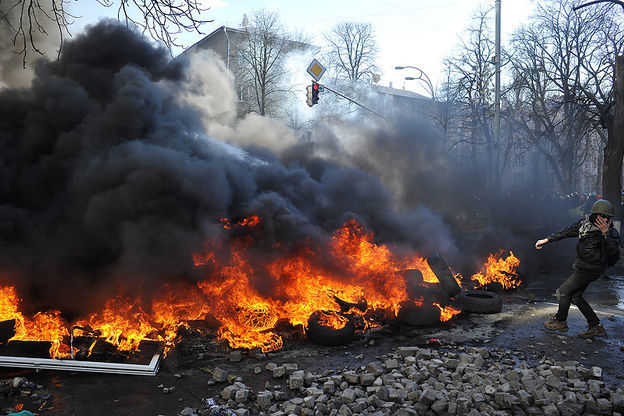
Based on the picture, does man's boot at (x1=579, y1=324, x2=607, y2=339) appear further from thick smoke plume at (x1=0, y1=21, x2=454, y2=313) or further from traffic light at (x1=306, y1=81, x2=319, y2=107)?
traffic light at (x1=306, y1=81, x2=319, y2=107)

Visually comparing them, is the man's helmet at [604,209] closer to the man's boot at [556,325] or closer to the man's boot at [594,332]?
the man's boot at [594,332]

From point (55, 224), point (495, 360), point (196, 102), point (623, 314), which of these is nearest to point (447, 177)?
point (623, 314)

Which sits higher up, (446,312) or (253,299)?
(253,299)

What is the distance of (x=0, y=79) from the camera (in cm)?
930

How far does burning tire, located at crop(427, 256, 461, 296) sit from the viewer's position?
29.6ft

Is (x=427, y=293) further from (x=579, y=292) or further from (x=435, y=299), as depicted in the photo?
(x=579, y=292)

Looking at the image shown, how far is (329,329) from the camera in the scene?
6.92 m

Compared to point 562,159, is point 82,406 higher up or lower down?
lower down

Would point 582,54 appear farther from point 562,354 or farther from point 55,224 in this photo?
point 55,224

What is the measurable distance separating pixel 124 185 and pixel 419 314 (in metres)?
5.37

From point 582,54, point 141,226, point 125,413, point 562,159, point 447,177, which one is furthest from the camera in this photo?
point 562,159

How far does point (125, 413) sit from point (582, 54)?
25.4 meters

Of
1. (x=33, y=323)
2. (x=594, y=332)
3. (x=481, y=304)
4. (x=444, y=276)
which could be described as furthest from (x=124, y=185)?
(x=594, y=332)

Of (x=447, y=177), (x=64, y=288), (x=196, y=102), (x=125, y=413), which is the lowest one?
(x=125, y=413)
